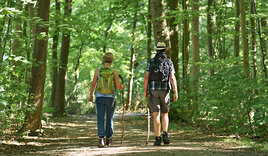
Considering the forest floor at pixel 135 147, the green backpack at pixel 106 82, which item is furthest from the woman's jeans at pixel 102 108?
the forest floor at pixel 135 147

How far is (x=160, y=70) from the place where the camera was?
7.21m

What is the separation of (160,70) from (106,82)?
1265 mm

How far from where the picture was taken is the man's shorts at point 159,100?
7258mm

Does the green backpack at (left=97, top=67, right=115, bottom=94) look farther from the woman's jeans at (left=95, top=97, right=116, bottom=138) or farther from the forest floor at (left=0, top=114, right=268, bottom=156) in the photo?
the forest floor at (left=0, top=114, right=268, bottom=156)

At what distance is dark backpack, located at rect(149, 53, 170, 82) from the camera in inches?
285

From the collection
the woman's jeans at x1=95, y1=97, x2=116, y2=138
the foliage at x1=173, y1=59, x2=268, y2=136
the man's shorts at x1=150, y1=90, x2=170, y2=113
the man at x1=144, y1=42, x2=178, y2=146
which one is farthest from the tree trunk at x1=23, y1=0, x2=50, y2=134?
the foliage at x1=173, y1=59, x2=268, y2=136

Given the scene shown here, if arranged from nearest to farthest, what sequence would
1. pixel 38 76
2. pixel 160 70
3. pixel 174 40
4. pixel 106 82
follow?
pixel 160 70 < pixel 106 82 < pixel 38 76 < pixel 174 40

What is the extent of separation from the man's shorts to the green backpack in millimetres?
947

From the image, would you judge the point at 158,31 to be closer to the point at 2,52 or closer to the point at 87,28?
the point at 87,28

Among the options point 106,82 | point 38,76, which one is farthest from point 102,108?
point 38,76

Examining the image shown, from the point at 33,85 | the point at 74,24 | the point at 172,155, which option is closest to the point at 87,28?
the point at 74,24

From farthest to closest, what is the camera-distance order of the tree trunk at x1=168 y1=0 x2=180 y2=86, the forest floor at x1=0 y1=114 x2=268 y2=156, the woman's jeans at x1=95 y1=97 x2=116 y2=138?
the tree trunk at x1=168 y1=0 x2=180 y2=86, the woman's jeans at x1=95 y1=97 x2=116 y2=138, the forest floor at x1=0 y1=114 x2=268 y2=156

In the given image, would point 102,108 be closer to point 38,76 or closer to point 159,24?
point 38,76

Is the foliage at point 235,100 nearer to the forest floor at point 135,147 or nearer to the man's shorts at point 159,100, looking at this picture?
the forest floor at point 135,147
